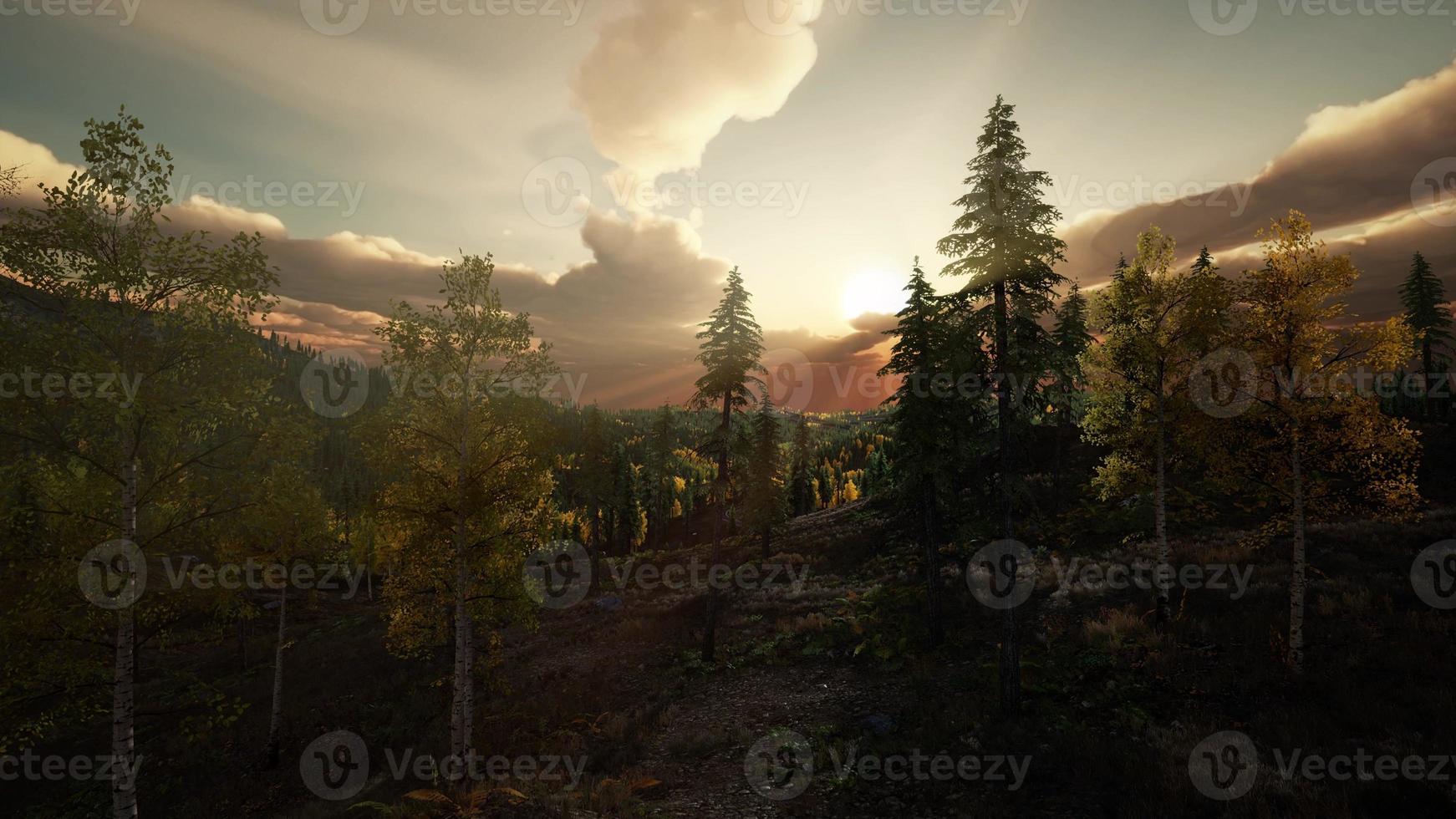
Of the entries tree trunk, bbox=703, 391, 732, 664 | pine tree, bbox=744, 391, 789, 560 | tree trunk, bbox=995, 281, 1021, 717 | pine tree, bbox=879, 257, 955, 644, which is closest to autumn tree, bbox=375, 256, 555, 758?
tree trunk, bbox=703, 391, 732, 664

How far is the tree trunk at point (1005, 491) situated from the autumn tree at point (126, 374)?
16196 millimetres

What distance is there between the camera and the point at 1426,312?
143 feet

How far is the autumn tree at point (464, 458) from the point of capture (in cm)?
1271

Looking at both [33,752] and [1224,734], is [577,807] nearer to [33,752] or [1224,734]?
[1224,734]

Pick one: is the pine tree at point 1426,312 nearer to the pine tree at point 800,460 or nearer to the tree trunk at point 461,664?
the pine tree at point 800,460

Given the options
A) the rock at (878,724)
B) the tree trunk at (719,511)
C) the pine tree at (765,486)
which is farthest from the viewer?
the pine tree at (765,486)

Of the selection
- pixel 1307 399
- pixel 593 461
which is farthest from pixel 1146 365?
pixel 593 461

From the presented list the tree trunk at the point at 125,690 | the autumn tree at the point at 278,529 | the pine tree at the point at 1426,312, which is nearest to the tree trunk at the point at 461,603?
the autumn tree at the point at 278,529

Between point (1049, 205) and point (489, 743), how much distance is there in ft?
76.2

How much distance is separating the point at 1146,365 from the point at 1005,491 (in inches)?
304

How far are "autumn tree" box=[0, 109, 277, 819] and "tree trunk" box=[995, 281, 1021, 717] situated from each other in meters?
16.2

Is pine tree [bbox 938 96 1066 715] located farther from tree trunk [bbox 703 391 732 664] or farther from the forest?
tree trunk [bbox 703 391 732 664]

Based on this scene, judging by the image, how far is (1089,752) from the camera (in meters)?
11.3

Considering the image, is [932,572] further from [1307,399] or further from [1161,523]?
[1307,399]
